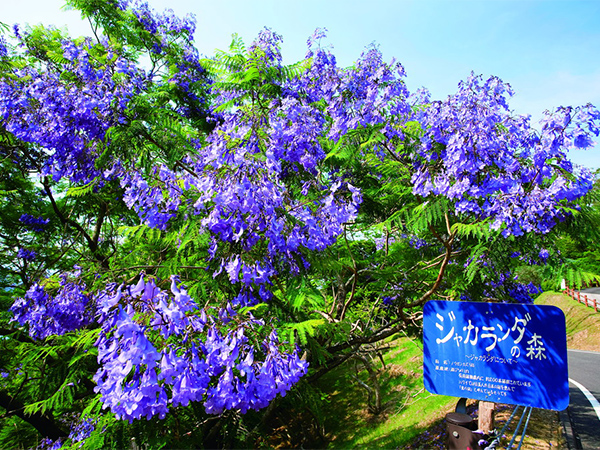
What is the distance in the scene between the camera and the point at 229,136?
2855 millimetres

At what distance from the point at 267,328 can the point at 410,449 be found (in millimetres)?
5161

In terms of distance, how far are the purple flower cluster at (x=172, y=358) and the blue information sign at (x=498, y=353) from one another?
4.18ft

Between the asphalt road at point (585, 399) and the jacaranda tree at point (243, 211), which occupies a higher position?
the jacaranda tree at point (243, 211)

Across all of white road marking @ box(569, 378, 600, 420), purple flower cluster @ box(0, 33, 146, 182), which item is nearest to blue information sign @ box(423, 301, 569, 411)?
purple flower cluster @ box(0, 33, 146, 182)

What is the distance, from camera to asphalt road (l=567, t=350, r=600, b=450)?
19.4ft

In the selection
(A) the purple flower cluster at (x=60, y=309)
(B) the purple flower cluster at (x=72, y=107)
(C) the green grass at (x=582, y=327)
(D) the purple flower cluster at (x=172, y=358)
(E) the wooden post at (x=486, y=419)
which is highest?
(B) the purple flower cluster at (x=72, y=107)

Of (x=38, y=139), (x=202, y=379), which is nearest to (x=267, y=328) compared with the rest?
(x=202, y=379)

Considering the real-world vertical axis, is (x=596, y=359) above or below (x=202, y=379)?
below

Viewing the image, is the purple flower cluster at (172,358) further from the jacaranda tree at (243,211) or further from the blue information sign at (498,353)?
the blue information sign at (498,353)

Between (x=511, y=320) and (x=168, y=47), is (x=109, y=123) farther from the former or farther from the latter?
(x=168, y=47)

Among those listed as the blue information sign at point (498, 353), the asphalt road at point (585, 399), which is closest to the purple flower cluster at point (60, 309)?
the blue information sign at point (498, 353)

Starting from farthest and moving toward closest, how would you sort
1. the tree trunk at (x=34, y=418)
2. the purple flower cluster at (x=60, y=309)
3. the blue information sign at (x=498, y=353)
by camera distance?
the tree trunk at (x=34, y=418) → the purple flower cluster at (x=60, y=309) → the blue information sign at (x=498, y=353)

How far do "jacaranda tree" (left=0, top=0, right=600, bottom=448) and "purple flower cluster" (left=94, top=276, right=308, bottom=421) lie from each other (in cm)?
1

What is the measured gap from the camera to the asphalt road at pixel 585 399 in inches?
233
